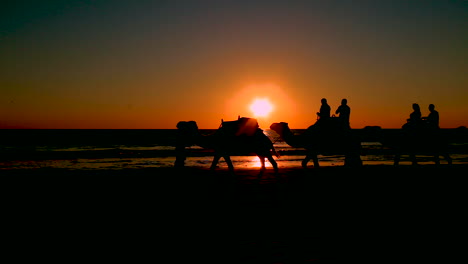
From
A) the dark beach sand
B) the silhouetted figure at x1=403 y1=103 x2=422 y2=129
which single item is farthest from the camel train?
the dark beach sand

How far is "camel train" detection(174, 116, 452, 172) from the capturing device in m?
13.7

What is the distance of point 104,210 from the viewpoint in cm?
790

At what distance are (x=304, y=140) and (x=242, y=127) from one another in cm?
393

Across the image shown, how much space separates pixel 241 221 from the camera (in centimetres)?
687

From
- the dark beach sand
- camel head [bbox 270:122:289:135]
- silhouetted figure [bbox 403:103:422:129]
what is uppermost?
silhouetted figure [bbox 403:103:422:129]

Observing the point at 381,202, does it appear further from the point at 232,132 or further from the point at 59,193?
the point at 59,193

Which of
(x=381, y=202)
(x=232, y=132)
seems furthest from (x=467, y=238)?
(x=232, y=132)

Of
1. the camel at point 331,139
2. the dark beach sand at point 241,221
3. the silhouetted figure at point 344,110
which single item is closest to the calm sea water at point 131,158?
the camel at point 331,139

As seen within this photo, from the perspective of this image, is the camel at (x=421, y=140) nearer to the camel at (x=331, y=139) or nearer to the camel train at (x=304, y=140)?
the camel train at (x=304, y=140)

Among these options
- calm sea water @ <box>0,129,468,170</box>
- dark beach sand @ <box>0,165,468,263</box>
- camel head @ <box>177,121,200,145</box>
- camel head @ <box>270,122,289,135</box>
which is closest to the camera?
dark beach sand @ <box>0,165,468,263</box>

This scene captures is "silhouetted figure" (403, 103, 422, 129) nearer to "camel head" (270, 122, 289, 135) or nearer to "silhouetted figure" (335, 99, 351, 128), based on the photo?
"silhouetted figure" (335, 99, 351, 128)

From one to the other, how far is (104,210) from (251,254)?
12.9 feet

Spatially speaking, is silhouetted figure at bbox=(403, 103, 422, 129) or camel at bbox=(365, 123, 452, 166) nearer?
silhouetted figure at bbox=(403, 103, 422, 129)

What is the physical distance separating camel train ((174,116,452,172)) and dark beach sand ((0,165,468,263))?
7.52 feet
